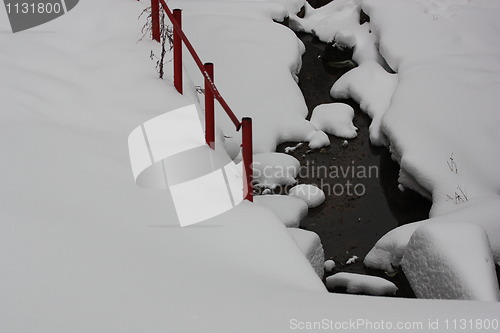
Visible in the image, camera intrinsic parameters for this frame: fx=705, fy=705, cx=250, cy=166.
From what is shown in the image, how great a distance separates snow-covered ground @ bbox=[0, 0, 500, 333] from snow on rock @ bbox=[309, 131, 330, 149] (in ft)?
7.86

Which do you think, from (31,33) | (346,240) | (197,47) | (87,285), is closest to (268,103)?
(197,47)

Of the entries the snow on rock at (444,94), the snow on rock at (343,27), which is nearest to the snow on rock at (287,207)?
the snow on rock at (444,94)

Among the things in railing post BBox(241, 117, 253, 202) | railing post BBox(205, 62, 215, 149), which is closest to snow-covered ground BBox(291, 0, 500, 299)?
railing post BBox(241, 117, 253, 202)

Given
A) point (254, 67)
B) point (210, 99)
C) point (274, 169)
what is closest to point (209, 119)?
point (210, 99)

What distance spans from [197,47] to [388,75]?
242 cm

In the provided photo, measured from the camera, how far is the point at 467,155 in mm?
6863

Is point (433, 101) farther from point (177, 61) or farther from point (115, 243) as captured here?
point (115, 243)

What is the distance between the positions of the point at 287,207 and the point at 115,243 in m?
3.26

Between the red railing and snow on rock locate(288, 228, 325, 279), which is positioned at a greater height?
the red railing

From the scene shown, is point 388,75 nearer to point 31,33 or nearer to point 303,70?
point 303,70

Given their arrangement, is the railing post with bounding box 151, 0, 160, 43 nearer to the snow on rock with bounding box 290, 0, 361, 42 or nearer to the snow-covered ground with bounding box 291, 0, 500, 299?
the snow-covered ground with bounding box 291, 0, 500, 299

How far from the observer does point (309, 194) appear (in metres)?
6.93

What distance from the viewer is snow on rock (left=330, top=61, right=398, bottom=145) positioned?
323 inches

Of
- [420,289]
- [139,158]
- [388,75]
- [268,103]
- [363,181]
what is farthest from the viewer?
[388,75]
